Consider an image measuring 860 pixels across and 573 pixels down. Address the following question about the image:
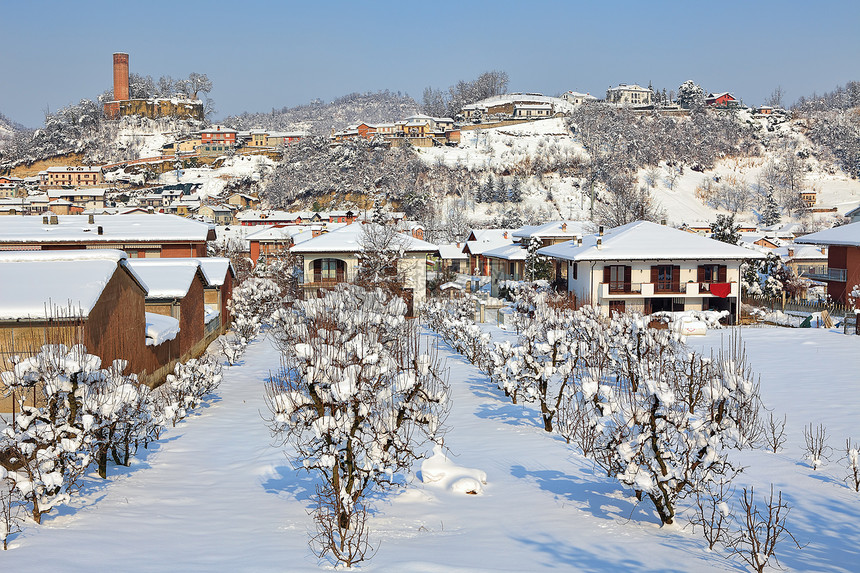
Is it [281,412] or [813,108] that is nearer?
[281,412]

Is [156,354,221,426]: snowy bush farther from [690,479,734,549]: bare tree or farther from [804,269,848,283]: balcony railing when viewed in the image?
[804,269,848,283]: balcony railing

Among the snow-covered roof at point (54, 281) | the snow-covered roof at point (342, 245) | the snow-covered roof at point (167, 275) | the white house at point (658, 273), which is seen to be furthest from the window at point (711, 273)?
the snow-covered roof at point (54, 281)

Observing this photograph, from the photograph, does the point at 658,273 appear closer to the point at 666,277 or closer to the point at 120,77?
the point at 666,277

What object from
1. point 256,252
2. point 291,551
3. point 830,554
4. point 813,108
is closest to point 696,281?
point 830,554

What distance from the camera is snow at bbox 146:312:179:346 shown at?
55.0ft

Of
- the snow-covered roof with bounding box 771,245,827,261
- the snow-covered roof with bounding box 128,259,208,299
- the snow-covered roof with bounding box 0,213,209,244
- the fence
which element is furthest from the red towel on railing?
the snow-covered roof with bounding box 0,213,209,244

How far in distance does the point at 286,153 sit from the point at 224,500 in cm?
11194

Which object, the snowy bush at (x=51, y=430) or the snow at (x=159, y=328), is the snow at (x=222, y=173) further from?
the snowy bush at (x=51, y=430)

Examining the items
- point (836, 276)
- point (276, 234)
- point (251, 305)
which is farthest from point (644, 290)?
point (276, 234)

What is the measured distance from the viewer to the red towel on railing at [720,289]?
110 feet

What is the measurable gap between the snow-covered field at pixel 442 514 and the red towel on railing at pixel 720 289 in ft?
65.7

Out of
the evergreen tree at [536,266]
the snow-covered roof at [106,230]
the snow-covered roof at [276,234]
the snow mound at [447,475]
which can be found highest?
the snow-covered roof at [276,234]

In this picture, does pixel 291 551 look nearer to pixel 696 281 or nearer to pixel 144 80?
pixel 696 281

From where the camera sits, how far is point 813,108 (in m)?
152
